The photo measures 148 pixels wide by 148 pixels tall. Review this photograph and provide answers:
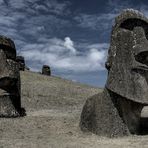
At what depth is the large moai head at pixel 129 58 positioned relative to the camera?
559 inches

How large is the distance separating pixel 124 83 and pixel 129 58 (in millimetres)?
815

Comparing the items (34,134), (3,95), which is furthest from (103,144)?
(3,95)

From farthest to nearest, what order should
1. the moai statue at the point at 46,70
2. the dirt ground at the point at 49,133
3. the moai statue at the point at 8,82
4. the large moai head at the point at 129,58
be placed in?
1. the moai statue at the point at 46,70
2. the moai statue at the point at 8,82
3. the large moai head at the point at 129,58
4. the dirt ground at the point at 49,133

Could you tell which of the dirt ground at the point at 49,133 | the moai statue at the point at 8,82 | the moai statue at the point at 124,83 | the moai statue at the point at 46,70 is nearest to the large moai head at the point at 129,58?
the moai statue at the point at 124,83

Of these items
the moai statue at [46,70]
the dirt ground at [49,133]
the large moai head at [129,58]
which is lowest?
the dirt ground at [49,133]

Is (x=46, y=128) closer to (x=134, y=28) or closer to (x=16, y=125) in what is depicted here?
(x=16, y=125)

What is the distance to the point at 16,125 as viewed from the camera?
1594cm

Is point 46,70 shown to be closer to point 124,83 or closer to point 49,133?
point 49,133

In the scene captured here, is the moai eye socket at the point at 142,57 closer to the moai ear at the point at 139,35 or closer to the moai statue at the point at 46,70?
the moai ear at the point at 139,35

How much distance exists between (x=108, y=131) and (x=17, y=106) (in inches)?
206

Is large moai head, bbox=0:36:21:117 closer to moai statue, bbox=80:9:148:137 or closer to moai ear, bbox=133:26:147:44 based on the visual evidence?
moai statue, bbox=80:9:148:137

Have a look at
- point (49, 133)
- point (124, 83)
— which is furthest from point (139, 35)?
point (49, 133)

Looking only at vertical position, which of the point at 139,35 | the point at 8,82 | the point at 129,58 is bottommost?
the point at 8,82

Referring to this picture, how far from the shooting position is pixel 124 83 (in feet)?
47.0
